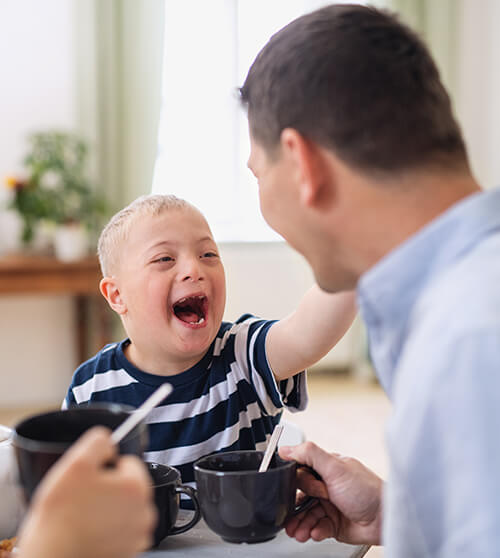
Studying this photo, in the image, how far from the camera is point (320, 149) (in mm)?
739

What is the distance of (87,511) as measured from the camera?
54 centimetres

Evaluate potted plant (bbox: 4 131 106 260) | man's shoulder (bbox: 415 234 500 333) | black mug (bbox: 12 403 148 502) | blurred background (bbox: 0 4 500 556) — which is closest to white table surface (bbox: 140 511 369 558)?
black mug (bbox: 12 403 148 502)

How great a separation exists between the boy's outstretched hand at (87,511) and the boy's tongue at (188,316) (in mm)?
752

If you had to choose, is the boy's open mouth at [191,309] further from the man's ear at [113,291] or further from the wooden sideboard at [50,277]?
the wooden sideboard at [50,277]

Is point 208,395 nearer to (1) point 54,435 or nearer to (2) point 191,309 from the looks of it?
(2) point 191,309

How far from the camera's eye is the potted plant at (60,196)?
3.83 meters

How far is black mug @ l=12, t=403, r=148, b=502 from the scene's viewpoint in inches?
23.8

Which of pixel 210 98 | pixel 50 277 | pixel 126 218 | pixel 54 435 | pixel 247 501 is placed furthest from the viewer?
pixel 210 98

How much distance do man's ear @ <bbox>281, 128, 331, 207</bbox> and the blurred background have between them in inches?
119

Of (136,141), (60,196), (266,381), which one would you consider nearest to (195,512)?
(266,381)

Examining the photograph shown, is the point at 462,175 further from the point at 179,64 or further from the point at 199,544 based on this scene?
the point at 179,64

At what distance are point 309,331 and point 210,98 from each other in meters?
3.47

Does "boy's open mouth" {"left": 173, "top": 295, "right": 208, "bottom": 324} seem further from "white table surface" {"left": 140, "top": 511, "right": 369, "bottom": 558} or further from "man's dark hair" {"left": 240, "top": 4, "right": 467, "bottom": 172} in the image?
"man's dark hair" {"left": 240, "top": 4, "right": 467, "bottom": 172}

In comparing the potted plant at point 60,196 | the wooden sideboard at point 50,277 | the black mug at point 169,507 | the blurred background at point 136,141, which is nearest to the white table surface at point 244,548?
the black mug at point 169,507
